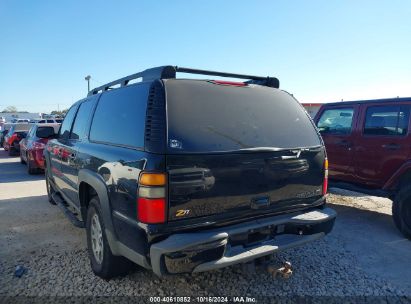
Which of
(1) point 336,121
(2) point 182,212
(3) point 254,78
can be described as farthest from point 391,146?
(2) point 182,212

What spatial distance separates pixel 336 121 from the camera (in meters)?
6.11

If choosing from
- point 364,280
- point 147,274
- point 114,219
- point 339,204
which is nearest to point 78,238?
point 147,274

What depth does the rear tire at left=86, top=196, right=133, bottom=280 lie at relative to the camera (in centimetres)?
314

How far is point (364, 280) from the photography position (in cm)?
339

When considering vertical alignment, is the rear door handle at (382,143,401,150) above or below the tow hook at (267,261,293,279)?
above

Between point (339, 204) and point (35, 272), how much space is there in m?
5.26

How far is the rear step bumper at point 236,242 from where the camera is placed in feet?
8.02

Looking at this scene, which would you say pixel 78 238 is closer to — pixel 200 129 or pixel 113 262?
pixel 113 262

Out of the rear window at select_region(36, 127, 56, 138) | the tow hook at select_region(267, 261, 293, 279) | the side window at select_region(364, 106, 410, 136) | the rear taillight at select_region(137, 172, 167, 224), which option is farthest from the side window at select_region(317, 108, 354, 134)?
the rear window at select_region(36, 127, 56, 138)

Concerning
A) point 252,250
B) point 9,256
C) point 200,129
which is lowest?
point 9,256

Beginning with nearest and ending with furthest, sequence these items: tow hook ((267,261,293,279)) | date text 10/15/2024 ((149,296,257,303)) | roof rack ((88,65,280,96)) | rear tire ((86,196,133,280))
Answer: roof rack ((88,65,280,96)), date text 10/15/2024 ((149,296,257,303)), rear tire ((86,196,133,280)), tow hook ((267,261,293,279))

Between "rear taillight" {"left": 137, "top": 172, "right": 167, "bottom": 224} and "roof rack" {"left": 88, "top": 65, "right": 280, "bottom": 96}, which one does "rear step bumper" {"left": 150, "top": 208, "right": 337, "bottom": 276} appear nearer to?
"rear taillight" {"left": 137, "top": 172, "right": 167, "bottom": 224}

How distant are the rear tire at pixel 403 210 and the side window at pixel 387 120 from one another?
911 mm

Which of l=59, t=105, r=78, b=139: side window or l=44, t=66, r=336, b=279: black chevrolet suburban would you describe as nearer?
l=44, t=66, r=336, b=279: black chevrolet suburban
